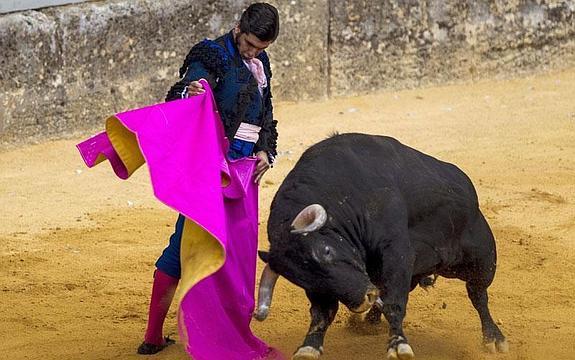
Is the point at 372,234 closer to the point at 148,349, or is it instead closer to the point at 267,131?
the point at 267,131

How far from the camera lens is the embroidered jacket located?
5.47 metres

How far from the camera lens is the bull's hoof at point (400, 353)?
4996 millimetres

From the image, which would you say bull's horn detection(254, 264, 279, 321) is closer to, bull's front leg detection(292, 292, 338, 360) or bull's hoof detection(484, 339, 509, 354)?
bull's front leg detection(292, 292, 338, 360)

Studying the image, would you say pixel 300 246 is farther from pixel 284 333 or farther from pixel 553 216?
pixel 553 216

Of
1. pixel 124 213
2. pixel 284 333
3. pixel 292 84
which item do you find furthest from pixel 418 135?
pixel 284 333

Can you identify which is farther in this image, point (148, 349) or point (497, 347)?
point (497, 347)

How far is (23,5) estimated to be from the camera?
9.45 metres

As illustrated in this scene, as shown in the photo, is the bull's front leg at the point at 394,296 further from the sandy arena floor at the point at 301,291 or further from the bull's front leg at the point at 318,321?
the sandy arena floor at the point at 301,291

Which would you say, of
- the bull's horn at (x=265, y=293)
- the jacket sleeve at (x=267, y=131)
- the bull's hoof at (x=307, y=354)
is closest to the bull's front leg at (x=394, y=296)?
the bull's hoof at (x=307, y=354)

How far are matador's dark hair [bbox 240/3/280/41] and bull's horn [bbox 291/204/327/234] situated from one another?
0.84m

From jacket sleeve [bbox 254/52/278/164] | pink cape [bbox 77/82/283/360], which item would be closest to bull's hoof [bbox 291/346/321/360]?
pink cape [bbox 77/82/283/360]

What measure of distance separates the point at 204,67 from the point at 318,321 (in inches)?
49.3

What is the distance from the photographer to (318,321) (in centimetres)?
518

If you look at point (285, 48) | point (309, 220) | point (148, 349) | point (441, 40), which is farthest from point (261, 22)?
point (441, 40)
